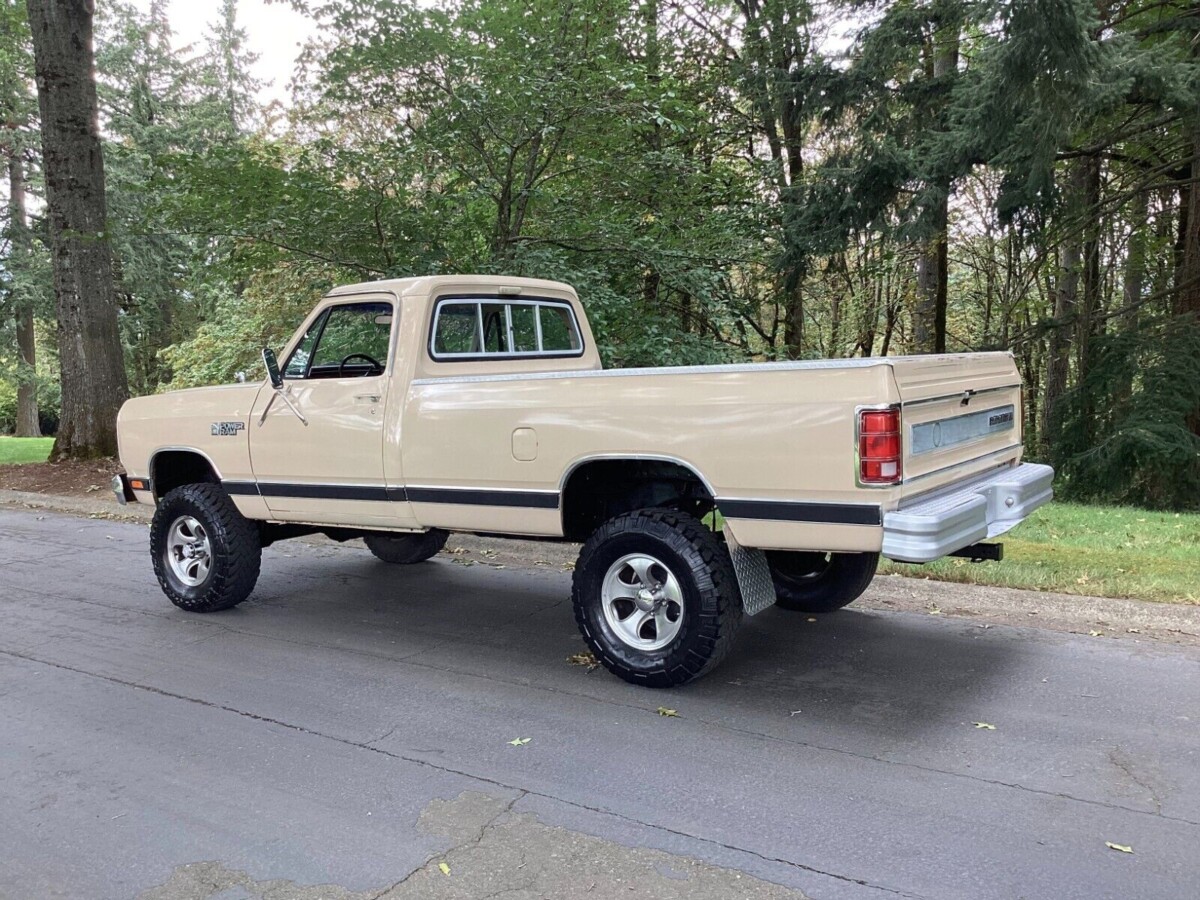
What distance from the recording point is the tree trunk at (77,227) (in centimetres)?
1323

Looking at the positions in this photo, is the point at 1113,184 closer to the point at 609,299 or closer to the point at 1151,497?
the point at 1151,497

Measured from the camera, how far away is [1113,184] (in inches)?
595

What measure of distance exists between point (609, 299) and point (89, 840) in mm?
7765

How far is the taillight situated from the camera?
3766mm

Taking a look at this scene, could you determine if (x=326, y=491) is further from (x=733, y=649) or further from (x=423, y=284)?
(x=733, y=649)

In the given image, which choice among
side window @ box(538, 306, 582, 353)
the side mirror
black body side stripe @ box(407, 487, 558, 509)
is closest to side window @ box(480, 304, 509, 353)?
side window @ box(538, 306, 582, 353)

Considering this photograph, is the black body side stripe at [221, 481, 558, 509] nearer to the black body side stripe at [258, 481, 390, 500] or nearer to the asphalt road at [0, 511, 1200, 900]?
the black body side stripe at [258, 481, 390, 500]

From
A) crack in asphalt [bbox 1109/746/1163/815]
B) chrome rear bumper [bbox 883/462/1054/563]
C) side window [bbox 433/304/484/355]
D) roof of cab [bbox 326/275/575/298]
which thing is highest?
roof of cab [bbox 326/275/575/298]

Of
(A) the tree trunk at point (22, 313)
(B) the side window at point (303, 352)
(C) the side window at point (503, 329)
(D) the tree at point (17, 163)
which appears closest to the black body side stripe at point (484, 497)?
(C) the side window at point (503, 329)

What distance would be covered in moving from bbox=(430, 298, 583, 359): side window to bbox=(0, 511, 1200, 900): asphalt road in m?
1.82

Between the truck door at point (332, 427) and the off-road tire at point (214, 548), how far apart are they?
0.36 m

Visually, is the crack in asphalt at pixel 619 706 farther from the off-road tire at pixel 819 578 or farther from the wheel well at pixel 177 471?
the off-road tire at pixel 819 578

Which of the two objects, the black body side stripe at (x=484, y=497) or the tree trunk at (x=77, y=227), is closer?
the black body side stripe at (x=484, y=497)

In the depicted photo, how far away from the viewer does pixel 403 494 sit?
17.6ft
